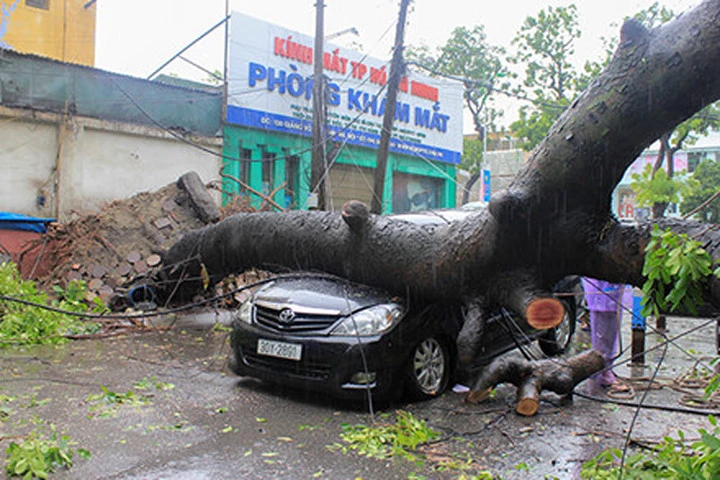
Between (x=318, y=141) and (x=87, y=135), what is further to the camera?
(x=87, y=135)

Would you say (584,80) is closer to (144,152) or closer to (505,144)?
(144,152)

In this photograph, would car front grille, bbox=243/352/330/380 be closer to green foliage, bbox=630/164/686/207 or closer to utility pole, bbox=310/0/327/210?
green foliage, bbox=630/164/686/207

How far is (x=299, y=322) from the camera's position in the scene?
17.6ft

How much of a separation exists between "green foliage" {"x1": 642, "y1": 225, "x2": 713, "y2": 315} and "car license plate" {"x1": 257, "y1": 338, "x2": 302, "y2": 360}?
2.88 m

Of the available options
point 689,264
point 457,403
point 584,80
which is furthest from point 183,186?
point 584,80

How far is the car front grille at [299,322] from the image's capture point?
17.4 ft

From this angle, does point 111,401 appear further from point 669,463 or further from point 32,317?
point 669,463

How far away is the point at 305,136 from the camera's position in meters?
19.8

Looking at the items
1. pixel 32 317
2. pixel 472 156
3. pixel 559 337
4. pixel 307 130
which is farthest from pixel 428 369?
pixel 472 156

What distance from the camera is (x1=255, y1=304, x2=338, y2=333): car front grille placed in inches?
208

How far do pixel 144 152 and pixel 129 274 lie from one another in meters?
6.40

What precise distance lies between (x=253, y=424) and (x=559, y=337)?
4782 mm

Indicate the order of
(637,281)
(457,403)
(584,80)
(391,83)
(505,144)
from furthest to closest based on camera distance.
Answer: (505,144) < (584,80) < (391,83) < (457,403) < (637,281)

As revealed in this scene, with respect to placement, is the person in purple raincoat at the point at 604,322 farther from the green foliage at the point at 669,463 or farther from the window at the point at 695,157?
the window at the point at 695,157
